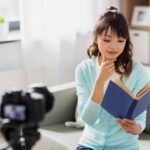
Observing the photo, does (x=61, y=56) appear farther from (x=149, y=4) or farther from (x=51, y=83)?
(x=149, y=4)

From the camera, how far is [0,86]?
2842 millimetres

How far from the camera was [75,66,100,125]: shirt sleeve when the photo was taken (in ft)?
4.60

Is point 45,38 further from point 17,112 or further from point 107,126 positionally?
point 17,112

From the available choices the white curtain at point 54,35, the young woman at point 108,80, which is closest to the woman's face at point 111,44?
the young woman at point 108,80

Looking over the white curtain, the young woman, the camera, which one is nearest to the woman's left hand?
the young woman

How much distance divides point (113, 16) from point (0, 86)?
5.10ft

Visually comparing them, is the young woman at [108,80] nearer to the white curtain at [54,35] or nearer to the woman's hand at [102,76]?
the woman's hand at [102,76]

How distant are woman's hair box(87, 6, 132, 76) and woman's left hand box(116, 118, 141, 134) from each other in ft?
0.81

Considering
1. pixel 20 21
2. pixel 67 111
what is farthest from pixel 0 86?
pixel 67 111

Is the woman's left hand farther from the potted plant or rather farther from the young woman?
the potted plant

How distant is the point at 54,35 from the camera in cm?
305

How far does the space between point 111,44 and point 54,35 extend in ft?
5.53

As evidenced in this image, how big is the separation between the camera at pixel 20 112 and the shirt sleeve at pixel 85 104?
0.75 m

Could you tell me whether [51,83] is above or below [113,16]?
below
